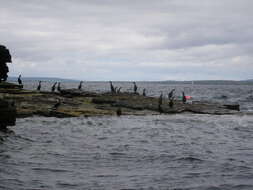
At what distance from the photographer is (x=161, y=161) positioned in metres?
21.8

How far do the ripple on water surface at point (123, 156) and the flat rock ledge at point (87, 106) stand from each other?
363 centimetres

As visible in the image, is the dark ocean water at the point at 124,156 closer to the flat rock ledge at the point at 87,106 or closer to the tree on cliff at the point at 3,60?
the flat rock ledge at the point at 87,106

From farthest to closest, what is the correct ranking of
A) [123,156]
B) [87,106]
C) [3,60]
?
[87,106] → [3,60] → [123,156]

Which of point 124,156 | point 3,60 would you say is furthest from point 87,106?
point 124,156

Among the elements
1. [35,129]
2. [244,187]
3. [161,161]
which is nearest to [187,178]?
[244,187]

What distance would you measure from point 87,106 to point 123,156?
27.1 metres

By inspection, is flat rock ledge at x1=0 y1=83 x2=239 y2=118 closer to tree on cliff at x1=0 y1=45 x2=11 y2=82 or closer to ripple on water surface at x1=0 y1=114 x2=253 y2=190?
ripple on water surface at x1=0 y1=114 x2=253 y2=190

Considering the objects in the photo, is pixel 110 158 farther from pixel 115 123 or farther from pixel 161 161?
pixel 115 123

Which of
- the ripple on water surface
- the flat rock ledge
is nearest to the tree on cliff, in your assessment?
the ripple on water surface

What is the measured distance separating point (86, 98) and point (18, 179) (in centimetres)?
4043

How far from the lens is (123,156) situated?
23.1 metres

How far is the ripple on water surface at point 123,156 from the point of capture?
56.1 feet

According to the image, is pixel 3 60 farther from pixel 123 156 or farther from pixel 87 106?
pixel 87 106

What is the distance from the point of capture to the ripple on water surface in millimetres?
17094
